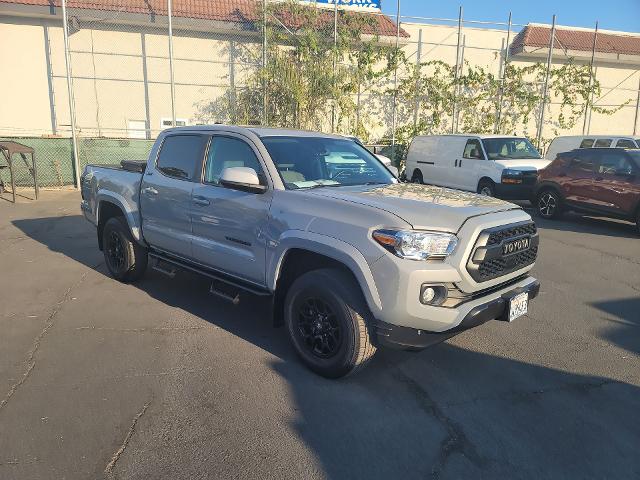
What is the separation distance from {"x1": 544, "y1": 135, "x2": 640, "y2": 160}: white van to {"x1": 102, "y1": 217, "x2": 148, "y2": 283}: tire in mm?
10955

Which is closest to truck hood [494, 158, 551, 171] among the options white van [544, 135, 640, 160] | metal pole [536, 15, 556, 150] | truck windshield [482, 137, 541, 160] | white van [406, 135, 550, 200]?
white van [406, 135, 550, 200]

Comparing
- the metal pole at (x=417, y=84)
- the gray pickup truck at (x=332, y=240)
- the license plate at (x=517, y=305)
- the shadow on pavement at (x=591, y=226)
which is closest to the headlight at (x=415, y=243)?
the gray pickup truck at (x=332, y=240)

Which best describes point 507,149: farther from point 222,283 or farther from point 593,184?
point 222,283

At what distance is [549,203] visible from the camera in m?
10.6

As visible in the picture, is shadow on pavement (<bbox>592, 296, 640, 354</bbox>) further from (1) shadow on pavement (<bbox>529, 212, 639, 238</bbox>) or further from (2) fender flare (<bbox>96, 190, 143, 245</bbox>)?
(2) fender flare (<bbox>96, 190, 143, 245</bbox>)

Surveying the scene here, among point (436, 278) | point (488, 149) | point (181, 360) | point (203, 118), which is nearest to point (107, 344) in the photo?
point (181, 360)

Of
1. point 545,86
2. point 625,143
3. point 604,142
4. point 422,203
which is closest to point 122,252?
point 422,203

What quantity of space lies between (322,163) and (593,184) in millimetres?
7536

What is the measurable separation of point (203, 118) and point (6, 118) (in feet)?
20.9

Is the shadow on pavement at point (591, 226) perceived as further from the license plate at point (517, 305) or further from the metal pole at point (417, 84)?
the metal pole at point (417, 84)

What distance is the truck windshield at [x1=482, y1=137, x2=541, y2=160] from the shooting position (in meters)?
12.1

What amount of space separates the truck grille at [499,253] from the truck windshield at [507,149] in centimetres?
896

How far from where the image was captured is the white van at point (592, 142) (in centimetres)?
1291

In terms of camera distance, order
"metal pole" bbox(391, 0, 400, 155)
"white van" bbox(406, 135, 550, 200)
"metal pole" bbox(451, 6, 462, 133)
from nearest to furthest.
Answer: "white van" bbox(406, 135, 550, 200), "metal pole" bbox(391, 0, 400, 155), "metal pole" bbox(451, 6, 462, 133)
